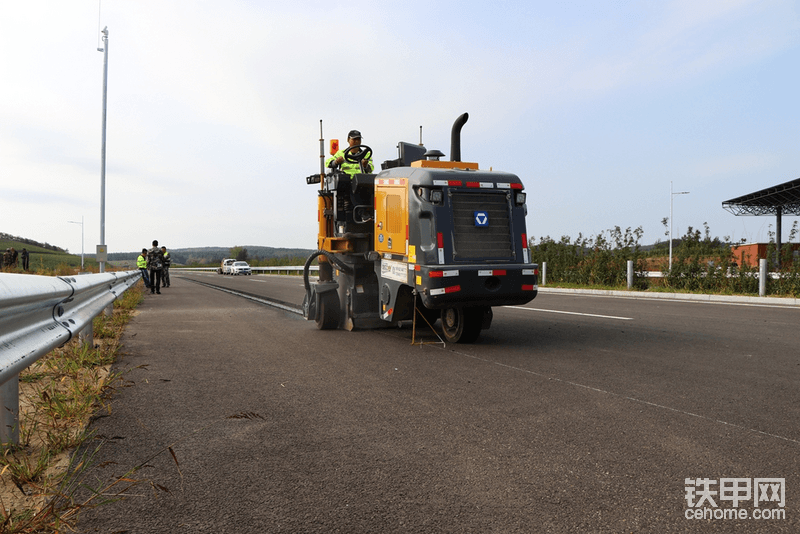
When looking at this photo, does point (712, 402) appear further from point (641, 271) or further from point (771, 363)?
point (641, 271)

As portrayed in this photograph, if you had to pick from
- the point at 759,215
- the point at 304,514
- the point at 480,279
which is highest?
the point at 759,215

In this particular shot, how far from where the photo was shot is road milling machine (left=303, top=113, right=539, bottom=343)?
7277mm

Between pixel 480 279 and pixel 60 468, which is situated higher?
pixel 480 279

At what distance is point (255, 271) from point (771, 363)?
59.5m

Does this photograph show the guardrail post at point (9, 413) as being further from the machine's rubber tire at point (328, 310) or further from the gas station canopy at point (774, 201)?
the gas station canopy at point (774, 201)

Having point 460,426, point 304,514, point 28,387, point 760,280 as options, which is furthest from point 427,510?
point 760,280

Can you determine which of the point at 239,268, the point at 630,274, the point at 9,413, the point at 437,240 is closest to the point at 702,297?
the point at 630,274

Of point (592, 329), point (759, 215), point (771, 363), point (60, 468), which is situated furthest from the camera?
point (759, 215)

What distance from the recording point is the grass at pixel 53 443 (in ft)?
8.21

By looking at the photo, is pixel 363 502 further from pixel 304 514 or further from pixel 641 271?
pixel 641 271

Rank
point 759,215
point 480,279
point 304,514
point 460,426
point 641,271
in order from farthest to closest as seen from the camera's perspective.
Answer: point 759,215
point 641,271
point 480,279
point 460,426
point 304,514

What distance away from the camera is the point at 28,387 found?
17.2 ft

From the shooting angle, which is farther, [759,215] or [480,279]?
[759,215]

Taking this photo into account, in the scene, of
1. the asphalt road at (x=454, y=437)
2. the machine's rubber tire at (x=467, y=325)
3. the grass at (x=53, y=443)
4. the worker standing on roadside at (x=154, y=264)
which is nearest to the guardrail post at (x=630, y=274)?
the asphalt road at (x=454, y=437)
